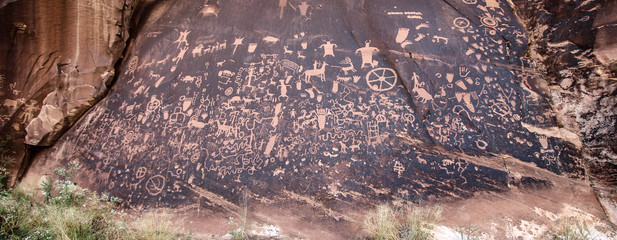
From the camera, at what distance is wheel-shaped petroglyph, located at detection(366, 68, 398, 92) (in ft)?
12.0

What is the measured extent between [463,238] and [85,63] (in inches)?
200

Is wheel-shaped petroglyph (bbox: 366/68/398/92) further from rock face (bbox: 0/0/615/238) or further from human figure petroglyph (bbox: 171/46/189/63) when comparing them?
human figure petroglyph (bbox: 171/46/189/63)

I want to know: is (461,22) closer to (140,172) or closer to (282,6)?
(282,6)

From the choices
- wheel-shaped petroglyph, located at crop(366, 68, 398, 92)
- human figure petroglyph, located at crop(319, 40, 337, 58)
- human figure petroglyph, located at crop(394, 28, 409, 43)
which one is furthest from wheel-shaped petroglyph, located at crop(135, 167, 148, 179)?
human figure petroglyph, located at crop(394, 28, 409, 43)

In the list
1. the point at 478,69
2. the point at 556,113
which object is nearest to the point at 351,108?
the point at 478,69

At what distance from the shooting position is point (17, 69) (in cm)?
445

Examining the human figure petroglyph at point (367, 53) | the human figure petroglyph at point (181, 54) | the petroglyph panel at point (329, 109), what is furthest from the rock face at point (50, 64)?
the human figure petroglyph at point (367, 53)

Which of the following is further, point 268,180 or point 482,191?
point 268,180

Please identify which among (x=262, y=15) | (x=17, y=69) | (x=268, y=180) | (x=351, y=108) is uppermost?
(x=262, y=15)

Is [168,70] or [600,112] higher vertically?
[168,70]

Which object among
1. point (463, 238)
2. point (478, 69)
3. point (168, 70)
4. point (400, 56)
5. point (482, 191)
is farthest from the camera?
point (168, 70)

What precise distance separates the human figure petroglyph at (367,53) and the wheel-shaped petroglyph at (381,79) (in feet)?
0.38

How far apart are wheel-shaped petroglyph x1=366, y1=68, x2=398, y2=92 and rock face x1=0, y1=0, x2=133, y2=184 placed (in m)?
3.61

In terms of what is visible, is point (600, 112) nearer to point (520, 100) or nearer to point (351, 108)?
point (520, 100)
